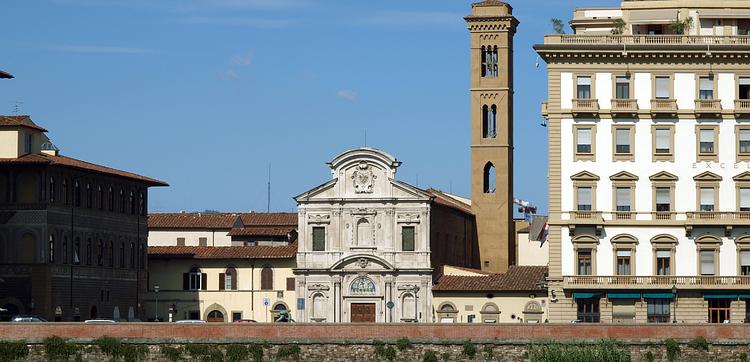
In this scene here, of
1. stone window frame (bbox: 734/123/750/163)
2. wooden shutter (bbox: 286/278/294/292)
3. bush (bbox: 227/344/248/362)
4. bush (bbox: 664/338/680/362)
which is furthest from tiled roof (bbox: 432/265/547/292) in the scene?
bush (bbox: 227/344/248/362)

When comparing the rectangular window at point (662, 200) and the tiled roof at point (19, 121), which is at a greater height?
the tiled roof at point (19, 121)

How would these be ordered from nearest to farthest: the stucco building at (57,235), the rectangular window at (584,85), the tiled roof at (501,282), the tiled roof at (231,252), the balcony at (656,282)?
the balcony at (656,282) → the rectangular window at (584,85) → the tiled roof at (501,282) → the stucco building at (57,235) → the tiled roof at (231,252)

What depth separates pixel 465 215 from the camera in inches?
4550

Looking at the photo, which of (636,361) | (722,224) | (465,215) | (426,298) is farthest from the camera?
(465,215)

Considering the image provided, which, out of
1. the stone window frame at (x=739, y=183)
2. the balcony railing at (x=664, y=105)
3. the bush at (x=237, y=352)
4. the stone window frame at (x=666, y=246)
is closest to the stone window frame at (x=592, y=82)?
the balcony railing at (x=664, y=105)

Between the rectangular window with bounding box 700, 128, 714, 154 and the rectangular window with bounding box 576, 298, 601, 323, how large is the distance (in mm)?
8585

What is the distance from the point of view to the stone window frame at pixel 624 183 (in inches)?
3398

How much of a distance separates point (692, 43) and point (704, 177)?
626 cm

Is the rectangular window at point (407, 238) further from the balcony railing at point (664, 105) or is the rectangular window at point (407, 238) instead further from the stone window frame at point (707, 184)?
the stone window frame at point (707, 184)

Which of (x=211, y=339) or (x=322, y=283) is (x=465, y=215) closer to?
(x=322, y=283)

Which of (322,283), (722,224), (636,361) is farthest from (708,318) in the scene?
(322,283)

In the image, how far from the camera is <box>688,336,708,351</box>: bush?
75375 millimetres

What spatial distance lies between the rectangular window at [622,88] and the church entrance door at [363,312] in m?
23.4

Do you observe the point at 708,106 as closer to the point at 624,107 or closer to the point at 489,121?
the point at 624,107
